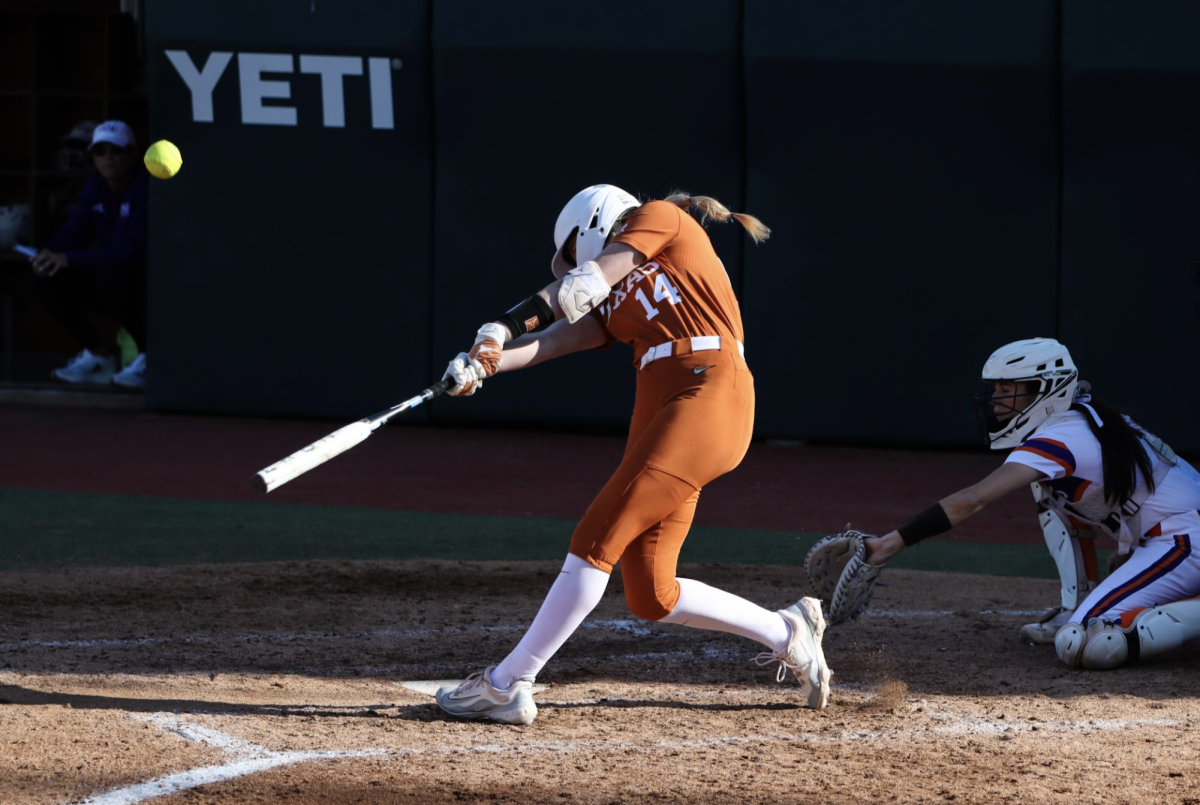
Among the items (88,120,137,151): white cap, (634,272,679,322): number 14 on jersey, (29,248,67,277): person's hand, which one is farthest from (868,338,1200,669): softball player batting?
(29,248,67,277): person's hand

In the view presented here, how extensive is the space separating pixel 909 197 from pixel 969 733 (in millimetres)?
7279

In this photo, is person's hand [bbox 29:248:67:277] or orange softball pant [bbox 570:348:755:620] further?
person's hand [bbox 29:248:67:277]

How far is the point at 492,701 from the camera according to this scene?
4.44 metres

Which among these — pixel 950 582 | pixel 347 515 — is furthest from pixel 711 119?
pixel 950 582

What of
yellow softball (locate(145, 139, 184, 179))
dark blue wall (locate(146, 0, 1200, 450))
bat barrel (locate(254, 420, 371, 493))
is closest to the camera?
bat barrel (locate(254, 420, 371, 493))

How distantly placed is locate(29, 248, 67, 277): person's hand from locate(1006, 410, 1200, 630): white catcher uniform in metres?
9.07

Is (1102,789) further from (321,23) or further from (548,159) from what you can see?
(321,23)

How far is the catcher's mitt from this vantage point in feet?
16.3

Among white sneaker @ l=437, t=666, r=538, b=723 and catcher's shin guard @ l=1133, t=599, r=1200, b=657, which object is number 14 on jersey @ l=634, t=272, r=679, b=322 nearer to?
white sneaker @ l=437, t=666, r=538, b=723

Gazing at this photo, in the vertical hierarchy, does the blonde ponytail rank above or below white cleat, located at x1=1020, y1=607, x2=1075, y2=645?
above

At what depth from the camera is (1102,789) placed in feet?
12.9

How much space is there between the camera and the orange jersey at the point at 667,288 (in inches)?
173

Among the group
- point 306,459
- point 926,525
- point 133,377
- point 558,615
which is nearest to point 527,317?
point 306,459

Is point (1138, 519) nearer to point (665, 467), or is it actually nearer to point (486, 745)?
point (665, 467)
